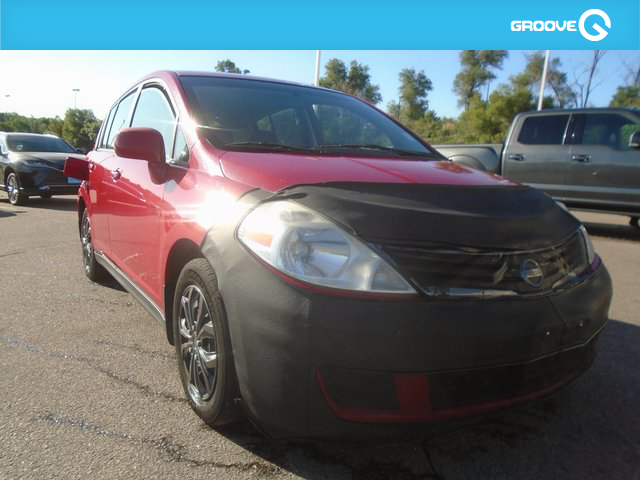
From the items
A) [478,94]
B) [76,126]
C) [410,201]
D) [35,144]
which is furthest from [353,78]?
[410,201]

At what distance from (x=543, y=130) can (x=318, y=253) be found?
7634 millimetres

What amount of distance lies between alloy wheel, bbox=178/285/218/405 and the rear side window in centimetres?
742

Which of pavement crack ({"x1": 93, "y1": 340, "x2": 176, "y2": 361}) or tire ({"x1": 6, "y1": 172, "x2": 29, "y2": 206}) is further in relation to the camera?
tire ({"x1": 6, "y1": 172, "x2": 29, "y2": 206})

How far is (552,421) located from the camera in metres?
2.12

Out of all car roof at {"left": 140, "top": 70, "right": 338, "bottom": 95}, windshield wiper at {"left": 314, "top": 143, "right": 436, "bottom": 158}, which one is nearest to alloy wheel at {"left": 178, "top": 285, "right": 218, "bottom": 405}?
windshield wiper at {"left": 314, "top": 143, "right": 436, "bottom": 158}

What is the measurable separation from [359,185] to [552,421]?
136 cm

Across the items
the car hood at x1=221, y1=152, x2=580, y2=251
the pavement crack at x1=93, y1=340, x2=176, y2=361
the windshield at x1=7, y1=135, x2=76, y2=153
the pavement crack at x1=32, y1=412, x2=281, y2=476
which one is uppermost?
the car hood at x1=221, y1=152, x2=580, y2=251

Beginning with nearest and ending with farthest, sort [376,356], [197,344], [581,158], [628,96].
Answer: [376,356] < [197,344] < [581,158] < [628,96]

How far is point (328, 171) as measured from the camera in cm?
200

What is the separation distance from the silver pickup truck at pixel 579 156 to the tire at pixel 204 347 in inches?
226

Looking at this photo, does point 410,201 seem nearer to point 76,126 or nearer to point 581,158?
point 581,158

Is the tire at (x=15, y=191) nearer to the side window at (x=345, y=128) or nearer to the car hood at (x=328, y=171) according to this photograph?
the side window at (x=345, y=128)

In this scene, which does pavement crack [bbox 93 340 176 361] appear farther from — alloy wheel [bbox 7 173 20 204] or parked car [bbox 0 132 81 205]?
alloy wheel [bbox 7 173 20 204]

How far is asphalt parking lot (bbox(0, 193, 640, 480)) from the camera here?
179cm
